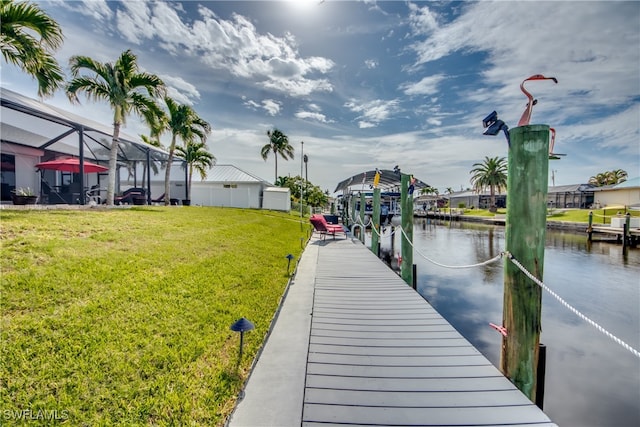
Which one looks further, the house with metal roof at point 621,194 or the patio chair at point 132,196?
the house with metal roof at point 621,194

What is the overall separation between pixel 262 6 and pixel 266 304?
11.5 meters

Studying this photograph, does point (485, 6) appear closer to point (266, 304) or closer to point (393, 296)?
Result: point (393, 296)

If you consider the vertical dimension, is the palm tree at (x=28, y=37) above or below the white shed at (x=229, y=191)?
above

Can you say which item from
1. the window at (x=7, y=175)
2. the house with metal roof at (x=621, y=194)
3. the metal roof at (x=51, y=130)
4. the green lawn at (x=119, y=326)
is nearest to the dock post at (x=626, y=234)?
the house with metal roof at (x=621, y=194)

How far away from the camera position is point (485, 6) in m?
8.93

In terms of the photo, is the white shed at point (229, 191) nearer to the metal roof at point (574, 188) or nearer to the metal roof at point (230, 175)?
the metal roof at point (230, 175)

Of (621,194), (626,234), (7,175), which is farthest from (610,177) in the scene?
(7,175)

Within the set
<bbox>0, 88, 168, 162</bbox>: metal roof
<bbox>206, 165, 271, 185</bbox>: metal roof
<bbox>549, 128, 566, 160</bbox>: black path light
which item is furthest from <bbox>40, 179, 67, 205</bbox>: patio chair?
<bbox>549, 128, 566, 160</bbox>: black path light

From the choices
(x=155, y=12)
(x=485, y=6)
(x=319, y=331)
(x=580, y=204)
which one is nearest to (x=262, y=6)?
(x=155, y=12)

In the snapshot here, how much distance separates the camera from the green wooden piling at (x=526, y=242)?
9.18 ft

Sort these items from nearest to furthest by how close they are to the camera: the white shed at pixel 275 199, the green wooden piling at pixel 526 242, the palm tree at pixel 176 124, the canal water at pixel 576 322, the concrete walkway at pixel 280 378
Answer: the concrete walkway at pixel 280 378
the green wooden piling at pixel 526 242
the canal water at pixel 576 322
the palm tree at pixel 176 124
the white shed at pixel 275 199

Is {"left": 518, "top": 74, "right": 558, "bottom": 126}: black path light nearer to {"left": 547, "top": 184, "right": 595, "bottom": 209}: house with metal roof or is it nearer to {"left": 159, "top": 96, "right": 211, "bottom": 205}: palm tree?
{"left": 159, "top": 96, "right": 211, "bottom": 205}: palm tree

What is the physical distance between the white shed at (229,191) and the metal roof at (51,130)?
7.60 meters

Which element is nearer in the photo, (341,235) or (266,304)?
(266,304)
